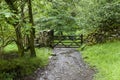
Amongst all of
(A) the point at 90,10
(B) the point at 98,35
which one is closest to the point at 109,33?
(B) the point at 98,35

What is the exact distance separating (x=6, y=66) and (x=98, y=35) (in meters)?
10.0

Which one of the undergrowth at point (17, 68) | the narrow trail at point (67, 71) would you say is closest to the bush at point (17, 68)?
the undergrowth at point (17, 68)

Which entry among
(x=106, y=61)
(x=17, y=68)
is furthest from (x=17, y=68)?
(x=106, y=61)

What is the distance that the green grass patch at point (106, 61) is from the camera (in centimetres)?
1062

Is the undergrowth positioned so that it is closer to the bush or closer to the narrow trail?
the bush

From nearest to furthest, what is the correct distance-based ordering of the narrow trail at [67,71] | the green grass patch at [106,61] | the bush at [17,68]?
the bush at [17,68] < the green grass patch at [106,61] < the narrow trail at [67,71]

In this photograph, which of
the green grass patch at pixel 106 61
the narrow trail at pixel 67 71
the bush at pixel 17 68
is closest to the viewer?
the bush at pixel 17 68

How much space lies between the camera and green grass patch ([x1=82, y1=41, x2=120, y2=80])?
34.9ft

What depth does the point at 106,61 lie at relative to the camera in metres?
13.1

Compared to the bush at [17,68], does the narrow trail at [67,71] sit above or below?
below

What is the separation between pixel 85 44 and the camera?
20.3 metres

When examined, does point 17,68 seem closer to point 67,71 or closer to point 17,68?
point 17,68

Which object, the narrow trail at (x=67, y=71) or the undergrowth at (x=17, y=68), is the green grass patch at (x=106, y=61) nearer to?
the narrow trail at (x=67, y=71)

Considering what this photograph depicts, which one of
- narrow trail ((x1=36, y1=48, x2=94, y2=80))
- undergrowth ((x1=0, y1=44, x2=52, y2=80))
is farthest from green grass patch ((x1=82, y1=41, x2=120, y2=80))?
undergrowth ((x1=0, y1=44, x2=52, y2=80))
